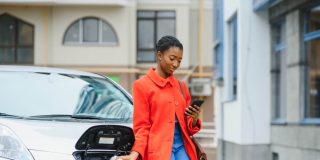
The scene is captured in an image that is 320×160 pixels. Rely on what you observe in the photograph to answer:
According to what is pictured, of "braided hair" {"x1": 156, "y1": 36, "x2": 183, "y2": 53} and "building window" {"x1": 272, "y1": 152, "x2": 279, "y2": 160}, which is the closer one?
"braided hair" {"x1": 156, "y1": 36, "x2": 183, "y2": 53}

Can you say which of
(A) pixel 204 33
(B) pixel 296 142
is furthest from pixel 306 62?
(A) pixel 204 33

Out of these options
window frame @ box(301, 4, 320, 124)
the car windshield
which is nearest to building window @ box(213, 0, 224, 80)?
window frame @ box(301, 4, 320, 124)

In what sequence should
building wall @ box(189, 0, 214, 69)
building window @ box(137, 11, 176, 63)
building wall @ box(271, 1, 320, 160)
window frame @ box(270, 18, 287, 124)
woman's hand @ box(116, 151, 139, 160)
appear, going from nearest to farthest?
woman's hand @ box(116, 151, 139, 160) → building wall @ box(271, 1, 320, 160) → window frame @ box(270, 18, 287, 124) → building window @ box(137, 11, 176, 63) → building wall @ box(189, 0, 214, 69)

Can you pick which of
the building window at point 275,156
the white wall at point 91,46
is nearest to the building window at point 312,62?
the building window at point 275,156

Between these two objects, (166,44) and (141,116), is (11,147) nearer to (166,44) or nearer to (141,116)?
(141,116)

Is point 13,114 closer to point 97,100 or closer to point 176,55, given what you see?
point 97,100

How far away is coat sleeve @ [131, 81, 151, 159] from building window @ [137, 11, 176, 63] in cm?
2732

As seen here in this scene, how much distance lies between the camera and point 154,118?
5.73 meters

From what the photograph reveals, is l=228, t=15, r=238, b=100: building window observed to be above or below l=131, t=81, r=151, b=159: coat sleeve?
above

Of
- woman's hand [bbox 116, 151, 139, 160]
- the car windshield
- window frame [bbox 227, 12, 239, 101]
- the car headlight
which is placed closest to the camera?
woman's hand [bbox 116, 151, 139, 160]

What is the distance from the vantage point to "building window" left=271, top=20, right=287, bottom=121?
14.5 m

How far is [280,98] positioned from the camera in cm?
1477

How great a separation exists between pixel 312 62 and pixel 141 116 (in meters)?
7.57

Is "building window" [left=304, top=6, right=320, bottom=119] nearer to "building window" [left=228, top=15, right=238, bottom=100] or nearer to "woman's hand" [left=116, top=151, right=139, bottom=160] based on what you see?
"building window" [left=228, top=15, right=238, bottom=100]
